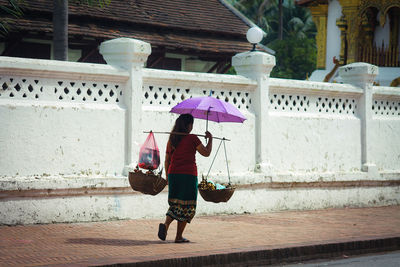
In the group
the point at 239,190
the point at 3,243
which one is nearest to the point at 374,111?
the point at 239,190

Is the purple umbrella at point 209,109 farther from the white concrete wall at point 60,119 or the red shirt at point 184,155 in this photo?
the white concrete wall at point 60,119

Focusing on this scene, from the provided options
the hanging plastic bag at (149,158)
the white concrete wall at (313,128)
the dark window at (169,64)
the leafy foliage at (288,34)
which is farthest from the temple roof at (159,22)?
the leafy foliage at (288,34)

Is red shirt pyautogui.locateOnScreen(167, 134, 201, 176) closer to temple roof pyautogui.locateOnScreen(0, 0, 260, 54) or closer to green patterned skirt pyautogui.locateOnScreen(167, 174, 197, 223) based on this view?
green patterned skirt pyautogui.locateOnScreen(167, 174, 197, 223)

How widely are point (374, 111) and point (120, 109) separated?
5.44 metres

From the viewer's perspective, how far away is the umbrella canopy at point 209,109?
8508 millimetres

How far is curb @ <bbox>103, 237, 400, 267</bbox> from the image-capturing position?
7383mm

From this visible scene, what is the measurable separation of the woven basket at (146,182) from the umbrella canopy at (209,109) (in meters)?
0.94

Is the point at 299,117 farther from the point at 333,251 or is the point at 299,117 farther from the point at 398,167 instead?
the point at 333,251

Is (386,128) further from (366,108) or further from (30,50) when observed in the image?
(30,50)

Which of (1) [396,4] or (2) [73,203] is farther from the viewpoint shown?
(1) [396,4]

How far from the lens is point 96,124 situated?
9766 millimetres

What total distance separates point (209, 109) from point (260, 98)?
3103 mm

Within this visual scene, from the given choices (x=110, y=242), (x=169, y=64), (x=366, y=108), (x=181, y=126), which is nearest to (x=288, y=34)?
(x=169, y=64)

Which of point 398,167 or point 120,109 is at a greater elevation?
point 120,109
